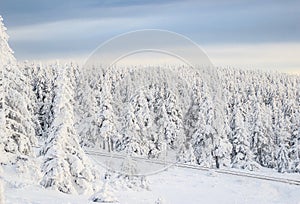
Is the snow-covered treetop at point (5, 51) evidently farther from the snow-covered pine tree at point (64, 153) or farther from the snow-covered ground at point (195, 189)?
the snow-covered ground at point (195, 189)

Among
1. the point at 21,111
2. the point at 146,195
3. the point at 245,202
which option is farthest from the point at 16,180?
the point at 245,202

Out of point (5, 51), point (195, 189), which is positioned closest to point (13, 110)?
point (5, 51)

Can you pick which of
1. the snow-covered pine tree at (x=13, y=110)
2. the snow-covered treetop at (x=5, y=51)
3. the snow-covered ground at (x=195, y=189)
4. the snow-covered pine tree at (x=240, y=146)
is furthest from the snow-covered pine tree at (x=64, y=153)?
the snow-covered pine tree at (x=240, y=146)

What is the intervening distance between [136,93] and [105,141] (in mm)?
30013

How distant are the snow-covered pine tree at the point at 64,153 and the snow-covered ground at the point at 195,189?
0.98 metres

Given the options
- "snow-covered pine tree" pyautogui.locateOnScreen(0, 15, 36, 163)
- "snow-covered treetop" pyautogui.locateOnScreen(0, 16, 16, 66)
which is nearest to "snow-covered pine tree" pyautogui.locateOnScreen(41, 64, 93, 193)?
"snow-covered pine tree" pyautogui.locateOnScreen(0, 15, 36, 163)

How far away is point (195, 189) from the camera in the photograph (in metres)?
36.9

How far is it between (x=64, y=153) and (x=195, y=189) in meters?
15.4

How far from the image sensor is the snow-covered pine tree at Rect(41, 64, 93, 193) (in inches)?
958

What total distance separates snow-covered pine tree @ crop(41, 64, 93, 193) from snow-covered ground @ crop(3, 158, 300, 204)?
3.22 ft

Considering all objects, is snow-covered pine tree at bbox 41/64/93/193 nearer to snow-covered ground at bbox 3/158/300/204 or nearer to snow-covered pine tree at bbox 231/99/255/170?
snow-covered ground at bbox 3/158/300/204

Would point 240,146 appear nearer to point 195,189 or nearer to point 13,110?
point 195,189

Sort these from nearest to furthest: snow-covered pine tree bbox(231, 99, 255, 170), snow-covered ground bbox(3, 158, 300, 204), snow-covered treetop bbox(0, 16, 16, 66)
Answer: snow-covered treetop bbox(0, 16, 16, 66), snow-covered ground bbox(3, 158, 300, 204), snow-covered pine tree bbox(231, 99, 255, 170)

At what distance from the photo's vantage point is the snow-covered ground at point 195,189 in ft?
81.1
